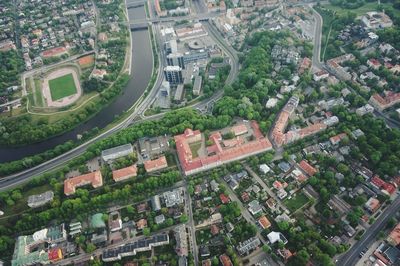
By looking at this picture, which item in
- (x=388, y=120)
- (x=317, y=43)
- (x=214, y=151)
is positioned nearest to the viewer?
(x=214, y=151)

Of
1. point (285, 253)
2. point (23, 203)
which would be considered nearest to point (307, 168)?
point (285, 253)

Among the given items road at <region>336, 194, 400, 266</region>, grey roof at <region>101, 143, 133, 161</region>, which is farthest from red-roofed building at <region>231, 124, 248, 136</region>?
road at <region>336, 194, 400, 266</region>

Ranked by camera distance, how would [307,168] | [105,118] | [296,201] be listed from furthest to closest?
[105,118] → [307,168] → [296,201]

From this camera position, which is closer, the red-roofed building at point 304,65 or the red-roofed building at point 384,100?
the red-roofed building at point 384,100

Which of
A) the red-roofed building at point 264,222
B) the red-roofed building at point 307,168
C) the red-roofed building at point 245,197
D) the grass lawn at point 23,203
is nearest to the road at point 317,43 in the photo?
the red-roofed building at point 307,168

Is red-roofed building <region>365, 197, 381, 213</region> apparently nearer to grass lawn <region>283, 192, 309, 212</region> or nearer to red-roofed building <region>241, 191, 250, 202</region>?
grass lawn <region>283, 192, 309, 212</region>

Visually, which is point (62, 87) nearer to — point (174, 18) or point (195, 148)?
point (195, 148)

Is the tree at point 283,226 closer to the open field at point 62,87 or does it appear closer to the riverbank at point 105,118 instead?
the riverbank at point 105,118
